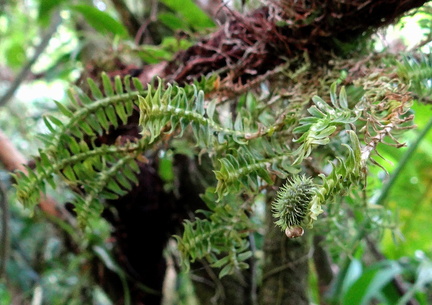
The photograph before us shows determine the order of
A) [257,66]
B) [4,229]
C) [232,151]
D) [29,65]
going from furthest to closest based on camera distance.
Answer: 1. [29,65]
2. [4,229]
3. [257,66]
4. [232,151]

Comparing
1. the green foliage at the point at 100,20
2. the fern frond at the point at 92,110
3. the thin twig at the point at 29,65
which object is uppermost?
the thin twig at the point at 29,65

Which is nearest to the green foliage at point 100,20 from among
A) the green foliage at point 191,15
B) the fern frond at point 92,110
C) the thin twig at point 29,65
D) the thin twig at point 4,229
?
the green foliage at point 191,15

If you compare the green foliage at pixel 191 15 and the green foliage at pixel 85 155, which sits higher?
the green foliage at pixel 191 15

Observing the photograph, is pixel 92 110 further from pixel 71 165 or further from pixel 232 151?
pixel 232 151

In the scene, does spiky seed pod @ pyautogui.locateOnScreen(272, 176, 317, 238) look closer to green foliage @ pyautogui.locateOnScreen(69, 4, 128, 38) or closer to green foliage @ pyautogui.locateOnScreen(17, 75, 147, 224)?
green foliage @ pyautogui.locateOnScreen(17, 75, 147, 224)

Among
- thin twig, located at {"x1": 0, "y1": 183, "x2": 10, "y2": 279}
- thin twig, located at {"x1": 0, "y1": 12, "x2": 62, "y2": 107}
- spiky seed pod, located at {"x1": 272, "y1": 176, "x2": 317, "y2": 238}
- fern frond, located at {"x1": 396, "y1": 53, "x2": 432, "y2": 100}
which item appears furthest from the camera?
thin twig, located at {"x1": 0, "y1": 12, "x2": 62, "y2": 107}

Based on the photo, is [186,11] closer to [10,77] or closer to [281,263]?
[281,263]

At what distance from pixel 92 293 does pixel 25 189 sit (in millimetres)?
635

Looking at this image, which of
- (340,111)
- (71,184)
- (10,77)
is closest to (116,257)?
(71,184)

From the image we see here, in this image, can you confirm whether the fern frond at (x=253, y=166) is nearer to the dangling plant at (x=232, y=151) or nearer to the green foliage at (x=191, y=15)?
the dangling plant at (x=232, y=151)

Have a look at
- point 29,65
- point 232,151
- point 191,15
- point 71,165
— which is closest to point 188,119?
point 232,151

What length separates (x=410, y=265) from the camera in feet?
3.10

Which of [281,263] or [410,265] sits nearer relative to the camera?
[281,263]

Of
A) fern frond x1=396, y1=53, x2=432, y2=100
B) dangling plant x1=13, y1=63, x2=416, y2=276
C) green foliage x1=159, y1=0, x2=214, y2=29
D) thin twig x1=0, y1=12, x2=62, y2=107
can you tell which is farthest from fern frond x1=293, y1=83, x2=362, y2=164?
thin twig x1=0, y1=12, x2=62, y2=107
